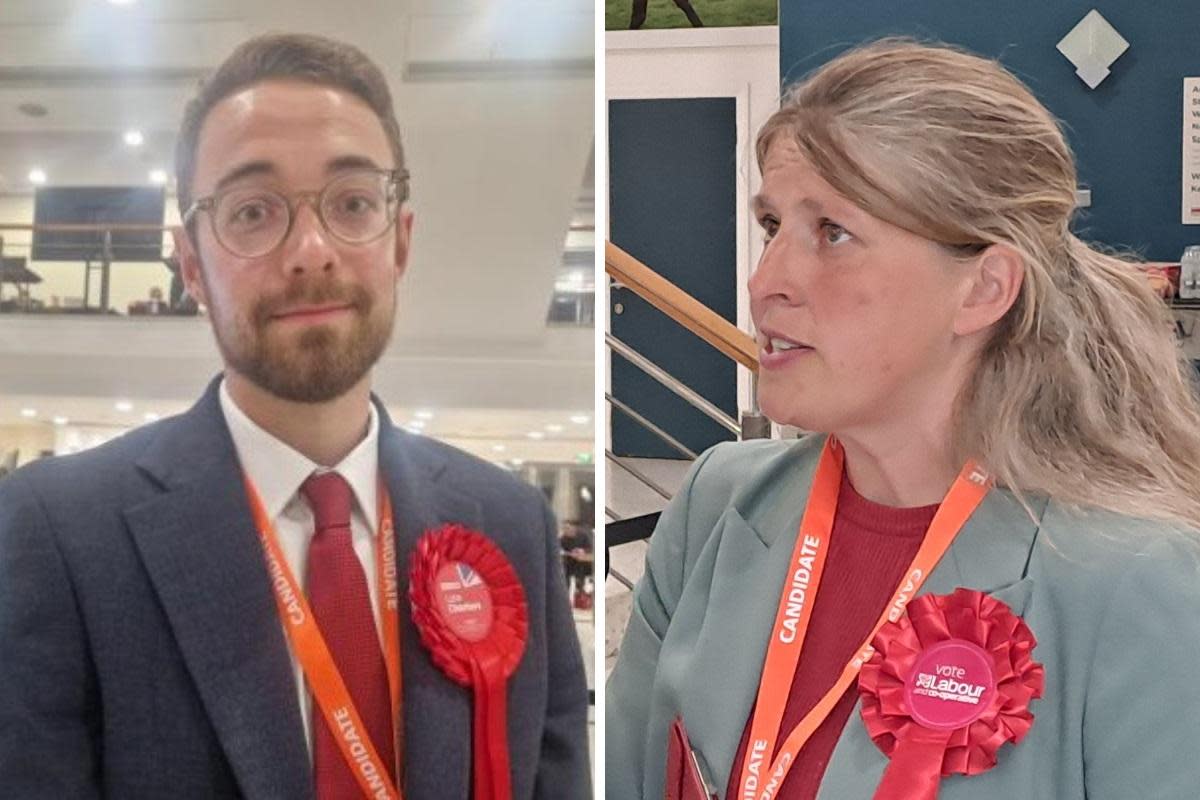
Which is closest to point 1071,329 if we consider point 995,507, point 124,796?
point 995,507

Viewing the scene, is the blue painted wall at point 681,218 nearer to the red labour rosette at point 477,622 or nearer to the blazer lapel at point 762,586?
the blazer lapel at point 762,586

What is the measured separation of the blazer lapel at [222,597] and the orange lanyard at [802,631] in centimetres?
46

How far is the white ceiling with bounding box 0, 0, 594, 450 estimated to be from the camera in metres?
1.03

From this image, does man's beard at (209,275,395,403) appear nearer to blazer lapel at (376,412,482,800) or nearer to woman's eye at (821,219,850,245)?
blazer lapel at (376,412,482,800)

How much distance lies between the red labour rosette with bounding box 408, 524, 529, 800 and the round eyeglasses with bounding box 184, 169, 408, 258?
0.28 m

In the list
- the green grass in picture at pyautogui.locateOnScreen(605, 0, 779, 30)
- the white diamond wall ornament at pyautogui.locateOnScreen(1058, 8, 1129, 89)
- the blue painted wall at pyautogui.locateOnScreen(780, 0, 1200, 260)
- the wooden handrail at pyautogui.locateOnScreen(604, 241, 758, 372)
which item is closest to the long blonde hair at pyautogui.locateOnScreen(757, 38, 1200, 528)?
the wooden handrail at pyautogui.locateOnScreen(604, 241, 758, 372)

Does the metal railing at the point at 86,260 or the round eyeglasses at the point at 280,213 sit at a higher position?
the round eyeglasses at the point at 280,213

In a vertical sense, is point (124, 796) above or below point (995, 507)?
below

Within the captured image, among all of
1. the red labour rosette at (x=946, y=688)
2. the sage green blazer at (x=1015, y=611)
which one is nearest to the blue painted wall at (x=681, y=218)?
the sage green blazer at (x=1015, y=611)

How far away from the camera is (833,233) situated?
1.27 meters

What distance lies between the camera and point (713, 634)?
1.32m

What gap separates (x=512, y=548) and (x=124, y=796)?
382 mm

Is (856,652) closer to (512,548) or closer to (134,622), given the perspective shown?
(512,548)

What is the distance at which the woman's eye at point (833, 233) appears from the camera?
4.15 ft
